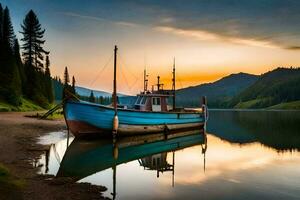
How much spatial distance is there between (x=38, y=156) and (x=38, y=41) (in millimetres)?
69050

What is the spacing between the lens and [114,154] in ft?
87.9

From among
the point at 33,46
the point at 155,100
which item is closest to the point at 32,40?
the point at 33,46

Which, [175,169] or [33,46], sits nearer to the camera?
[175,169]

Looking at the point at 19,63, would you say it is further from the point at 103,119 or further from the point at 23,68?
the point at 103,119

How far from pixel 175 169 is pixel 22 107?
51944 mm

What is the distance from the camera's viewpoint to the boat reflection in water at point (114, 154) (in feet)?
67.7

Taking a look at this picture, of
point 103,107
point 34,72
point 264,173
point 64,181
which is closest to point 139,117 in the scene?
point 103,107

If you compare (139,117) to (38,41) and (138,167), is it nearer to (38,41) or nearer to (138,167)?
(138,167)

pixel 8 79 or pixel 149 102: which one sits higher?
pixel 8 79

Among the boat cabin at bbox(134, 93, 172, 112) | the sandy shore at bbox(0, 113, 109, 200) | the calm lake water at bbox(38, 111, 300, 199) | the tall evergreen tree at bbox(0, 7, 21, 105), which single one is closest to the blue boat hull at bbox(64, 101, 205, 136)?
the calm lake water at bbox(38, 111, 300, 199)

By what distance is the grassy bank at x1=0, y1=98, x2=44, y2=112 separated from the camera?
200 ft

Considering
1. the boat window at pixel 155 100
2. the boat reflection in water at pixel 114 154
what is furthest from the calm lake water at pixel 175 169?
the boat window at pixel 155 100

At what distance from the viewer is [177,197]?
15.1 meters

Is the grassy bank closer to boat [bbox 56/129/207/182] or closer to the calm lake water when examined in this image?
boat [bbox 56/129/207/182]
